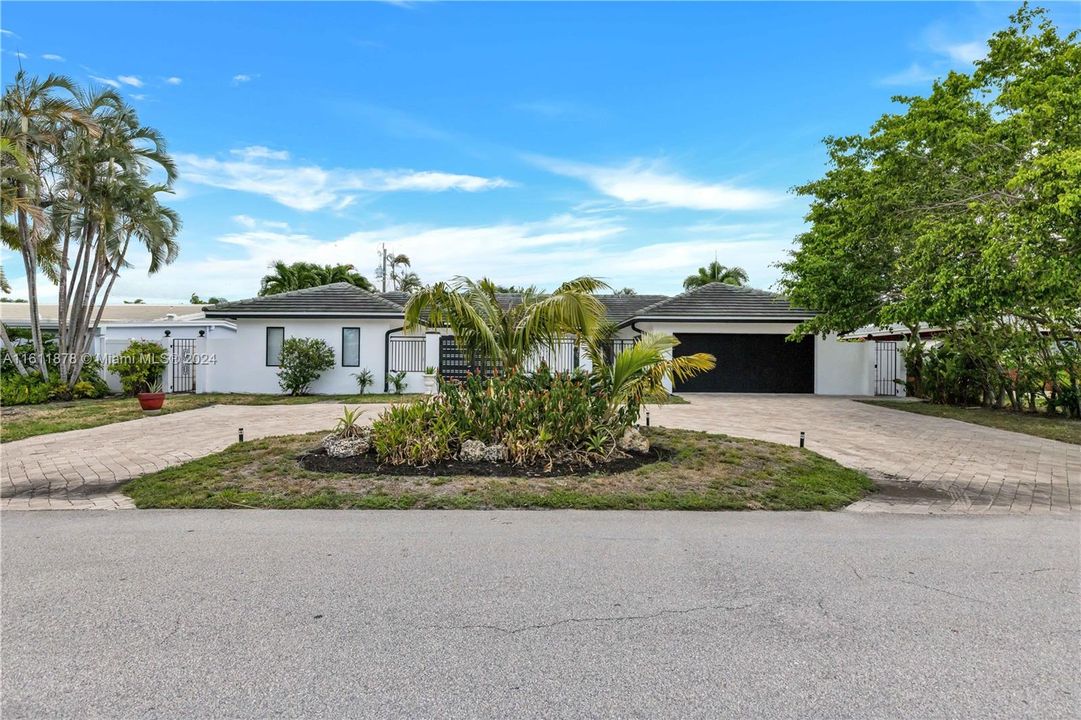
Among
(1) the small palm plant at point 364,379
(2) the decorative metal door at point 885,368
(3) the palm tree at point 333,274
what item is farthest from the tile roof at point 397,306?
(3) the palm tree at point 333,274

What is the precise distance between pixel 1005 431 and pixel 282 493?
12.7 meters

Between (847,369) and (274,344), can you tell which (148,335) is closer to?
(274,344)

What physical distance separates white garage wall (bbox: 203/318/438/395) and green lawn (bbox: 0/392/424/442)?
2.14 feet

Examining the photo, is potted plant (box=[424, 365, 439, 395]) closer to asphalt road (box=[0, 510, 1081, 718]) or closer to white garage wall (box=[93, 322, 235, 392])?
asphalt road (box=[0, 510, 1081, 718])

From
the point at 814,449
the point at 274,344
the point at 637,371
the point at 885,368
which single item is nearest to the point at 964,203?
the point at 814,449

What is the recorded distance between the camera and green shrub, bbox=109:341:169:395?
1719 cm

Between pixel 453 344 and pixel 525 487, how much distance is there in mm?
13290

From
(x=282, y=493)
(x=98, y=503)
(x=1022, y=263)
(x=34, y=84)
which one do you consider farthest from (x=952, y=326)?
(x=34, y=84)

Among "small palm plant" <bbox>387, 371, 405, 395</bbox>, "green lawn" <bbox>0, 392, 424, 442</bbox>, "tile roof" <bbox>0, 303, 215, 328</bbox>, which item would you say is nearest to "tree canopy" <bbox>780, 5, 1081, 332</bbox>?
"green lawn" <bbox>0, 392, 424, 442</bbox>

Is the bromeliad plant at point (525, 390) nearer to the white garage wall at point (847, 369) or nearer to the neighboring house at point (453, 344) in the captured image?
the neighboring house at point (453, 344)

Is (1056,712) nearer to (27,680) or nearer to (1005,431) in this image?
(27,680)

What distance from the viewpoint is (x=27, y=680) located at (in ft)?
8.23

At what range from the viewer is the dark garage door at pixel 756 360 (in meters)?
20.2

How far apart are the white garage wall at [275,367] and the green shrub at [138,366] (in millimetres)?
1408
